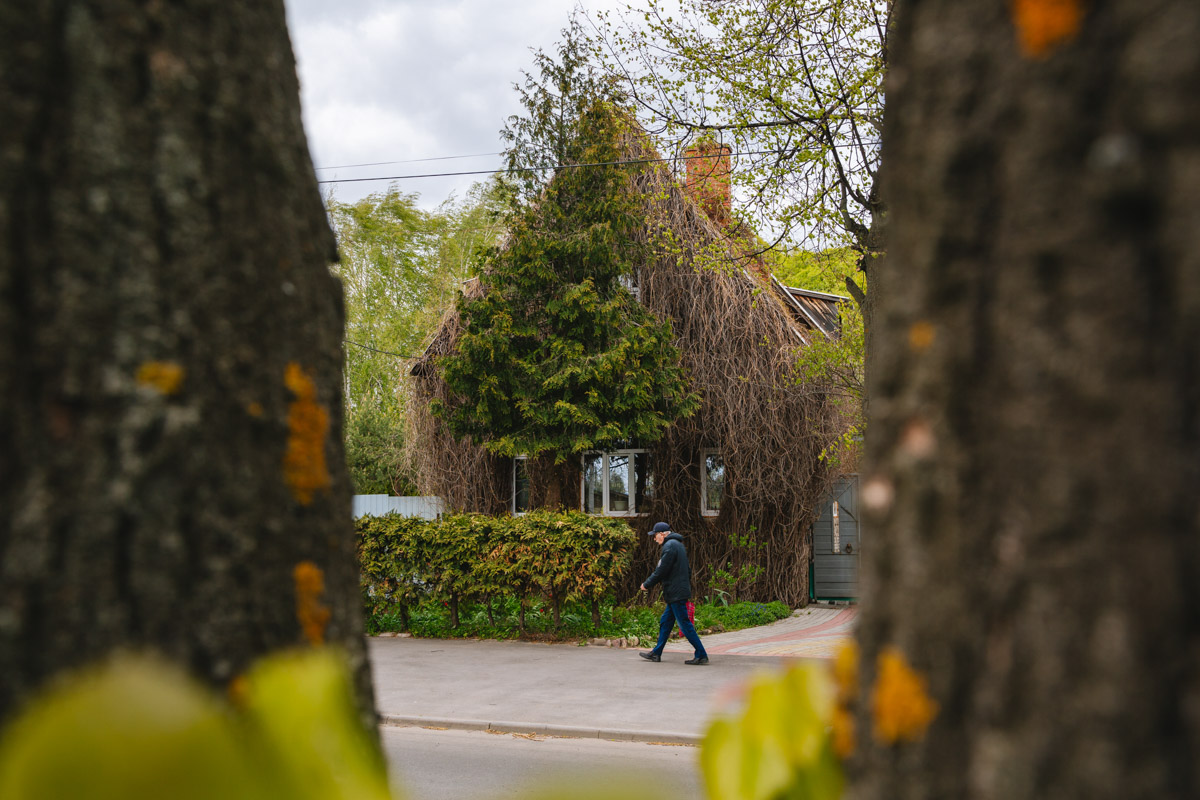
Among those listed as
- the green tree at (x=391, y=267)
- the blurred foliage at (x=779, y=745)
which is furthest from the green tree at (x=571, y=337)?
the green tree at (x=391, y=267)

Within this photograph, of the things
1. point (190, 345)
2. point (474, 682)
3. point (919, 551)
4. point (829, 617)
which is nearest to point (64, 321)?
point (190, 345)

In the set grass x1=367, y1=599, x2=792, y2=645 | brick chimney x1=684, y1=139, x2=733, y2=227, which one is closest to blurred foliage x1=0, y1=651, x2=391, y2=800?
grass x1=367, y1=599, x2=792, y2=645

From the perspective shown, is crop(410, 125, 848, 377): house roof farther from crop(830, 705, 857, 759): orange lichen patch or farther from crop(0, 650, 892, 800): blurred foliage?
crop(0, 650, 892, 800): blurred foliage

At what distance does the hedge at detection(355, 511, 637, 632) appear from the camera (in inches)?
512

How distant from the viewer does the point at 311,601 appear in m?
0.83

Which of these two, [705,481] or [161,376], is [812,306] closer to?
[705,481]

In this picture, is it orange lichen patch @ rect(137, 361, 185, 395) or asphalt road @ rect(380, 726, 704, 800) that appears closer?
orange lichen patch @ rect(137, 361, 185, 395)

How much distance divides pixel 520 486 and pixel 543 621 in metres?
4.64

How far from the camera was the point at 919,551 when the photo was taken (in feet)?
2.14

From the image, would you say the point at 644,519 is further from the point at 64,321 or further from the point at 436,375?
the point at 64,321

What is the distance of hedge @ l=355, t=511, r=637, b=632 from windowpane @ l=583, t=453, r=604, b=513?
3996 millimetres

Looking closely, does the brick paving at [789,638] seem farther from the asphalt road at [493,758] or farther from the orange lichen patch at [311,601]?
the orange lichen patch at [311,601]

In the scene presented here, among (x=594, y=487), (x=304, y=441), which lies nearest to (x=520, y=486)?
(x=594, y=487)

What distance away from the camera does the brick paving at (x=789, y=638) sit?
1268cm
